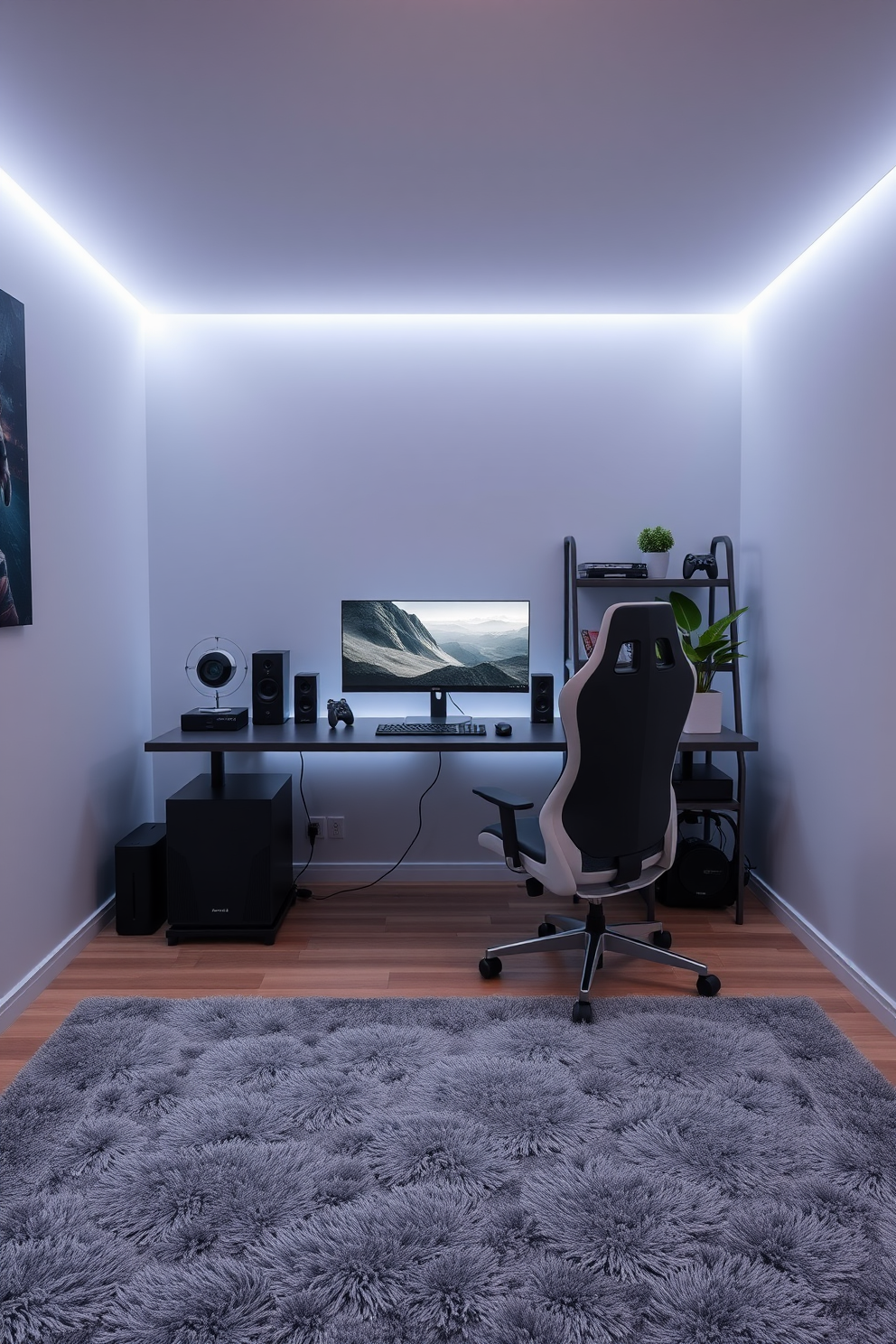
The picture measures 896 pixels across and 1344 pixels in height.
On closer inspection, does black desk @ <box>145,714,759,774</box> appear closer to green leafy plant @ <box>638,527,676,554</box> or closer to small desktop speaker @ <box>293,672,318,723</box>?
small desktop speaker @ <box>293,672,318,723</box>

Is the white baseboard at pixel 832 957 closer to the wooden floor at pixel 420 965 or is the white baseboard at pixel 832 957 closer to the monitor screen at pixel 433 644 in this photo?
the wooden floor at pixel 420 965

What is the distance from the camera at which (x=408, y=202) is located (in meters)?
2.72

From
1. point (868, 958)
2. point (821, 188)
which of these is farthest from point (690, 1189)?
point (821, 188)

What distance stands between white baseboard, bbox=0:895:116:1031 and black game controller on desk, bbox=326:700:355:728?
1178 millimetres

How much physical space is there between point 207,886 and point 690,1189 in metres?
2.02

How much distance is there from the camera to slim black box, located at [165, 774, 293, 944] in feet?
10.3

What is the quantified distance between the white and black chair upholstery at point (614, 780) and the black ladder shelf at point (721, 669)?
63cm

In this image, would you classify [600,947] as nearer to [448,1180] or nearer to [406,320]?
[448,1180]

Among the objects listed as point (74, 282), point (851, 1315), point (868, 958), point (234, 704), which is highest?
Answer: point (74, 282)

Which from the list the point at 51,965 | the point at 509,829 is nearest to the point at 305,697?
the point at 509,829

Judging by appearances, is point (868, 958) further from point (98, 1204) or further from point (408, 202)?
point (408, 202)

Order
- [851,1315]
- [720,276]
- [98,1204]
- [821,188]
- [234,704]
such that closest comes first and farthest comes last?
[851,1315], [98,1204], [821,188], [720,276], [234,704]

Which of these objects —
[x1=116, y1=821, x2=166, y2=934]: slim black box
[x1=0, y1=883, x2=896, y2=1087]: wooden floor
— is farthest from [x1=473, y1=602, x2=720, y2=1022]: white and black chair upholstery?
[x1=116, y1=821, x2=166, y2=934]: slim black box

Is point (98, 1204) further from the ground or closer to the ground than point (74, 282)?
closer to the ground
